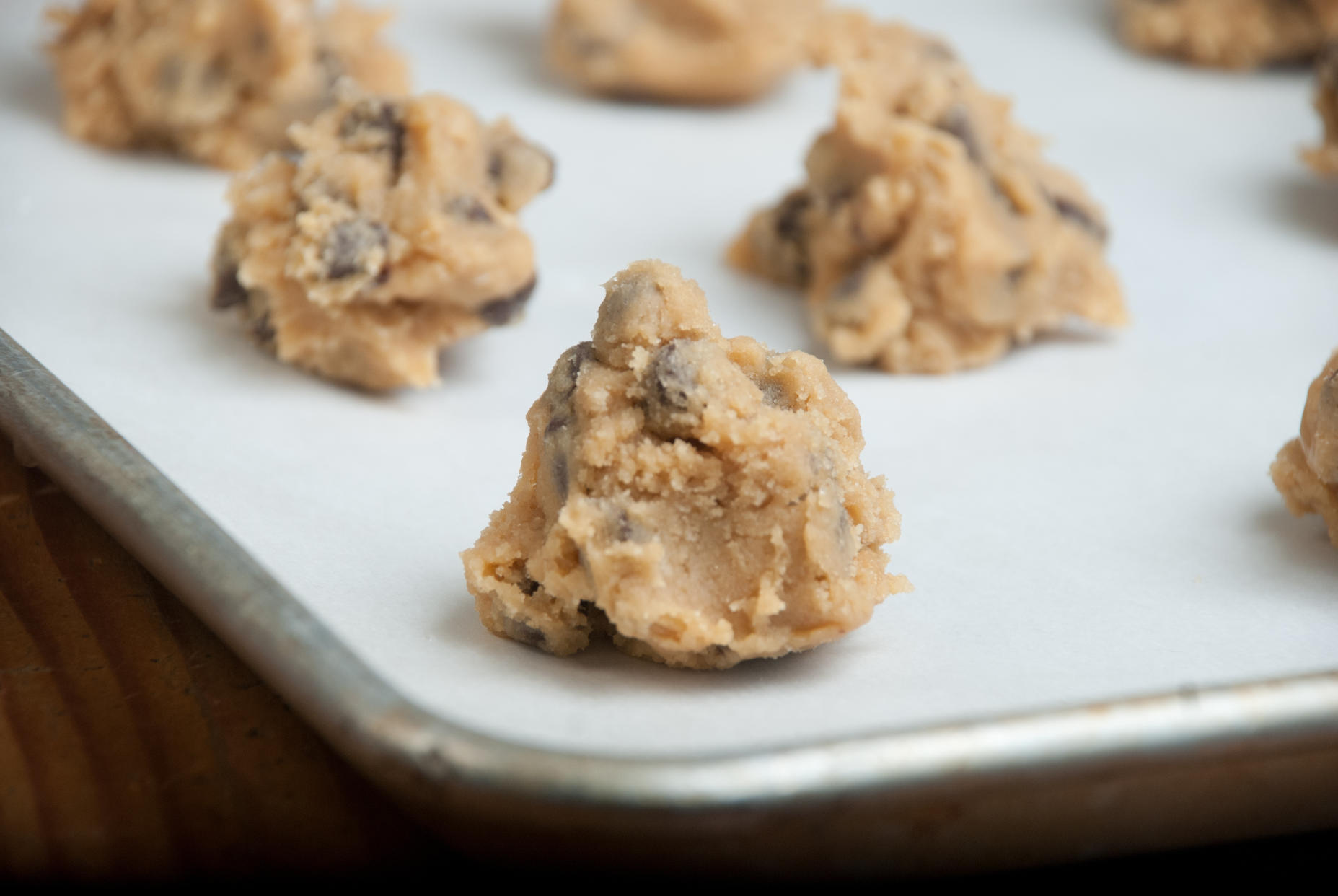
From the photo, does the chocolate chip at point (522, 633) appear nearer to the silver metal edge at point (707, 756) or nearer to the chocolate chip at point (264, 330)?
the silver metal edge at point (707, 756)

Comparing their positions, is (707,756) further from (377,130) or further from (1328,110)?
(1328,110)

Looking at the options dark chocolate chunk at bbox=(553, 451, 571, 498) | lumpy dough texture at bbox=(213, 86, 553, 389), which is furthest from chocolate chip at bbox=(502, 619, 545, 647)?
lumpy dough texture at bbox=(213, 86, 553, 389)

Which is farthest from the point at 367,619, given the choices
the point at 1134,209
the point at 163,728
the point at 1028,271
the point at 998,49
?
the point at 998,49

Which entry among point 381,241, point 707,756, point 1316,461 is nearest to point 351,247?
point 381,241

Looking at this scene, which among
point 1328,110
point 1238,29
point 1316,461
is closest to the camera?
point 1316,461

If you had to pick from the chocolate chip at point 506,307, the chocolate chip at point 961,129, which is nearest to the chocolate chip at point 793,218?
the chocolate chip at point 961,129

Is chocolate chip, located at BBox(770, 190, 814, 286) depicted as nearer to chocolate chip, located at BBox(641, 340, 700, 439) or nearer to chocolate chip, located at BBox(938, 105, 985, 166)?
chocolate chip, located at BBox(938, 105, 985, 166)

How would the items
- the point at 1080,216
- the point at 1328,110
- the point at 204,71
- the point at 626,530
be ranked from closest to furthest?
the point at 626,530
the point at 1080,216
the point at 204,71
the point at 1328,110
